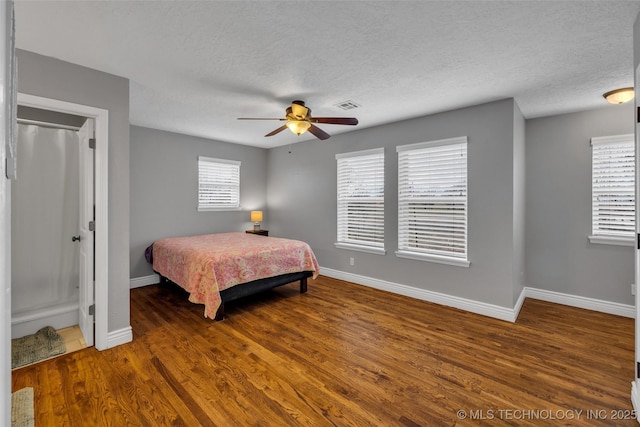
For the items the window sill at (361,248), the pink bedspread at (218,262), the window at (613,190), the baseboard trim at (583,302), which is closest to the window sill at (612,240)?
the window at (613,190)

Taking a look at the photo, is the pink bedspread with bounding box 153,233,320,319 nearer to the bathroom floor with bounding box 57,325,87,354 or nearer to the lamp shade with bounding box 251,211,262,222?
the bathroom floor with bounding box 57,325,87,354

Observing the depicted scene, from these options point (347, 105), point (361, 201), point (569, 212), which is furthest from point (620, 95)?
point (361, 201)

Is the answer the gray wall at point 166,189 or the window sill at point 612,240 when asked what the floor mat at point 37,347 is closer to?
the gray wall at point 166,189

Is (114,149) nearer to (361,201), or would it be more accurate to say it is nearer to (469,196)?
(361,201)

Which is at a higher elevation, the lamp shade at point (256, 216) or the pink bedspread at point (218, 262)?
the lamp shade at point (256, 216)

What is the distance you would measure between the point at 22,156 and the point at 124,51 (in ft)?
5.57

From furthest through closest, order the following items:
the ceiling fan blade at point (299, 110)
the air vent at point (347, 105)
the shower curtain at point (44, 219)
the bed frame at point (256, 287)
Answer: the air vent at point (347, 105), the bed frame at point (256, 287), the ceiling fan blade at point (299, 110), the shower curtain at point (44, 219)

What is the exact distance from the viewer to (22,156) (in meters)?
2.98

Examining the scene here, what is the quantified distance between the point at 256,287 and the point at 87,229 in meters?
1.81

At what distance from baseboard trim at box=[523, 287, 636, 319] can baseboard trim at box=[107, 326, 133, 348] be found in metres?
4.71

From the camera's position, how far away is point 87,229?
2.75m

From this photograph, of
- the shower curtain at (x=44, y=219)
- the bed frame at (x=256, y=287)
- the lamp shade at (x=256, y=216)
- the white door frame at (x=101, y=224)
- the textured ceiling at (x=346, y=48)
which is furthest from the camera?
the lamp shade at (x=256, y=216)

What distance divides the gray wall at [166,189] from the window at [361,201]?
2204mm

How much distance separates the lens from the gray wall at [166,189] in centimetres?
459
